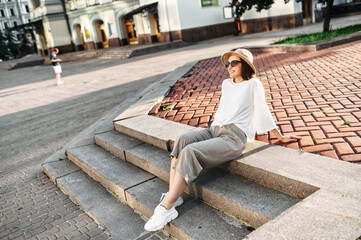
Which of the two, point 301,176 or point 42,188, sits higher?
point 301,176

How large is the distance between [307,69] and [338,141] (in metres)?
3.99

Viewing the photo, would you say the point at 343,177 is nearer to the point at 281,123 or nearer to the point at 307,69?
the point at 281,123

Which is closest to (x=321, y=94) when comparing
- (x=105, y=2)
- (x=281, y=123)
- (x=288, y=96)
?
(x=288, y=96)

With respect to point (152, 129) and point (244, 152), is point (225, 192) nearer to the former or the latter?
point (244, 152)

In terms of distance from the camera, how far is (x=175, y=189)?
2.52 meters

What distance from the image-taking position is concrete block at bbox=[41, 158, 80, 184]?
4.13m

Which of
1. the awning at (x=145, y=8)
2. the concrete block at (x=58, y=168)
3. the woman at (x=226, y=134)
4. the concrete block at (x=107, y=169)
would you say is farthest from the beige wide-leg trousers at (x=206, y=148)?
the awning at (x=145, y=8)

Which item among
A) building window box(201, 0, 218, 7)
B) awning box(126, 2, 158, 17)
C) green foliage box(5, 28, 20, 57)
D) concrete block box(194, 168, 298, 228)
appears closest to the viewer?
concrete block box(194, 168, 298, 228)

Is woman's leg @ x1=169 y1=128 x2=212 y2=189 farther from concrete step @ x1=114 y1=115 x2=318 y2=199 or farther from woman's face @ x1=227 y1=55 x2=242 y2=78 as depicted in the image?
woman's face @ x1=227 y1=55 x2=242 y2=78

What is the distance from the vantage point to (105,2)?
1133 inches

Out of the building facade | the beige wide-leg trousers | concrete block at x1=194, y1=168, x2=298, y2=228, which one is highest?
the building facade

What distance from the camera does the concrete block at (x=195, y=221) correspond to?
7.66 ft

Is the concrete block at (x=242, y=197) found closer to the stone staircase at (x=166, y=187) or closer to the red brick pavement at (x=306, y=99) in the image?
the stone staircase at (x=166, y=187)

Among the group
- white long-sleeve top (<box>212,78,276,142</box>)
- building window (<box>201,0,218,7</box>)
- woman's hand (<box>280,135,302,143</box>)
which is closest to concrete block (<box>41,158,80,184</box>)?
white long-sleeve top (<box>212,78,276,142</box>)
